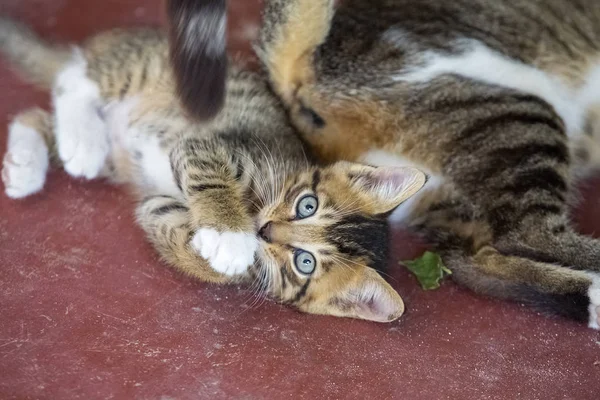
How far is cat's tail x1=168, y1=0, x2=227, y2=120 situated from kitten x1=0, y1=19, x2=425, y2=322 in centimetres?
13

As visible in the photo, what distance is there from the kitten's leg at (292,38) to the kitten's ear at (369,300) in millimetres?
649

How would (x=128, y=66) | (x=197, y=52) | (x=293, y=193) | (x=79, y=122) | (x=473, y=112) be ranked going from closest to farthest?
(x=197, y=52) < (x=293, y=193) < (x=473, y=112) < (x=79, y=122) < (x=128, y=66)

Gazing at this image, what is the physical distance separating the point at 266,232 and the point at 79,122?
2.26 ft

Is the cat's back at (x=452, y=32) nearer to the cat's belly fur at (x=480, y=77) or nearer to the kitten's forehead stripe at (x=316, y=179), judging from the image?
the cat's belly fur at (x=480, y=77)

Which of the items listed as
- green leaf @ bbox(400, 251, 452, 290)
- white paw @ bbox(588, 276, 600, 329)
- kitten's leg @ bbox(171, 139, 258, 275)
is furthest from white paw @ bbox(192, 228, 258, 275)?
white paw @ bbox(588, 276, 600, 329)

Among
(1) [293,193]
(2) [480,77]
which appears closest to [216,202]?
(1) [293,193]

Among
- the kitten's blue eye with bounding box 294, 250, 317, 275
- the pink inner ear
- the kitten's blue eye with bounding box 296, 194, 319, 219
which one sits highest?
the pink inner ear

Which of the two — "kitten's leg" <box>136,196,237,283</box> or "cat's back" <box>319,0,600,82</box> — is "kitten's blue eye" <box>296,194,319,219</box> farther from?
"cat's back" <box>319,0,600,82</box>

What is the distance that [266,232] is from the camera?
171 cm

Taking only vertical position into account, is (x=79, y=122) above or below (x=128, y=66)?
below

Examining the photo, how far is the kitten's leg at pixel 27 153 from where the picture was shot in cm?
188

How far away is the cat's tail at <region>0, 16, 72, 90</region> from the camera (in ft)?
7.16

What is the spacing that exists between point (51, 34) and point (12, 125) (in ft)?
1.56

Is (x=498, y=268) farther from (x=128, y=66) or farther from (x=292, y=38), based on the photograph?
(x=128, y=66)
